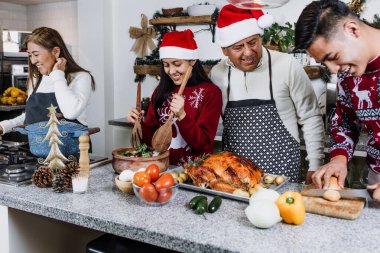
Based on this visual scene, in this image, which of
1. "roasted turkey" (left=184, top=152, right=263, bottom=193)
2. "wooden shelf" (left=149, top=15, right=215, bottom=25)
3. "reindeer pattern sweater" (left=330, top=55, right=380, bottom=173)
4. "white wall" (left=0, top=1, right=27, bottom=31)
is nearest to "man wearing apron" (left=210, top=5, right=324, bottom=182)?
"reindeer pattern sweater" (left=330, top=55, right=380, bottom=173)

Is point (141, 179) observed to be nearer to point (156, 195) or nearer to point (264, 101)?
point (156, 195)

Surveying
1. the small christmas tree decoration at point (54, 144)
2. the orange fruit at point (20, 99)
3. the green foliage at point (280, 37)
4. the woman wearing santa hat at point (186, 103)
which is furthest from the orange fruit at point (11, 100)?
the small christmas tree decoration at point (54, 144)

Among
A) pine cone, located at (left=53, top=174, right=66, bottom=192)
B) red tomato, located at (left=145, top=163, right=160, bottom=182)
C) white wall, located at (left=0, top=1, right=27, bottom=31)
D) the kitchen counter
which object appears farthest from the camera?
white wall, located at (left=0, top=1, right=27, bottom=31)

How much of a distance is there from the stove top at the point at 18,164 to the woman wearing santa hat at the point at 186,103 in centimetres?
39

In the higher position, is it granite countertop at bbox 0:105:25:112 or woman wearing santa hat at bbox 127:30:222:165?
woman wearing santa hat at bbox 127:30:222:165

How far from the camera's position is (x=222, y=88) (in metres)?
2.49

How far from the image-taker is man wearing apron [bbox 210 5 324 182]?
7.54ft

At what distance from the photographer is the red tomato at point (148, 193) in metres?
1.59

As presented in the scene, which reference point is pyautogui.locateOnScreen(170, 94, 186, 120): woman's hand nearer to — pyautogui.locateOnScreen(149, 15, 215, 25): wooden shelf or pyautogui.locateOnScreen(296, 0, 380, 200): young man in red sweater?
pyautogui.locateOnScreen(296, 0, 380, 200): young man in red sweater

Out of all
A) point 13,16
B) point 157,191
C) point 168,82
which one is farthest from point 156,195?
point 13,16

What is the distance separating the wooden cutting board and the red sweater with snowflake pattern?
31.4 inches

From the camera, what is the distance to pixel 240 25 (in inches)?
90.7

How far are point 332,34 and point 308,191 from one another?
2.04 feet

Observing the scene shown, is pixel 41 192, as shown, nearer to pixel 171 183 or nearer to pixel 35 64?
pixel 171 183
